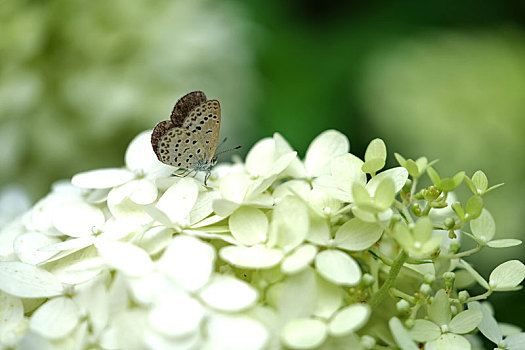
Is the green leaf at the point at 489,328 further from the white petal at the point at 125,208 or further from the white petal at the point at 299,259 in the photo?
the white petal at the point at 125,208

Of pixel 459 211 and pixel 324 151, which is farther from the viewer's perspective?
pixel 324 151

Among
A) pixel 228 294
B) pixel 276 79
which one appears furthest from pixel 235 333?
pixel 276 79

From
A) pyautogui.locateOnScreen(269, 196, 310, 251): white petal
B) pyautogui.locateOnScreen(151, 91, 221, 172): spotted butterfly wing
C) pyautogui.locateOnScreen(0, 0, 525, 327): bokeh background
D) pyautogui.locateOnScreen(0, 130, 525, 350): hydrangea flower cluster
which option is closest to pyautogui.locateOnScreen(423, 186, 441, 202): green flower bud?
pyautogui.locateOnScreen(0, 130, 525, 350): hydrangea flower cluster

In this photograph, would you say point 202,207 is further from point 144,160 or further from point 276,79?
point 276,79

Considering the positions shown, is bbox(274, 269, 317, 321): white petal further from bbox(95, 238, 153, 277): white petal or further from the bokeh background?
the bokeh background

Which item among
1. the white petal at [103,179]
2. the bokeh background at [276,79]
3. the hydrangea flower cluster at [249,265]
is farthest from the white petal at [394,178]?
the bokeh background at [276,79]

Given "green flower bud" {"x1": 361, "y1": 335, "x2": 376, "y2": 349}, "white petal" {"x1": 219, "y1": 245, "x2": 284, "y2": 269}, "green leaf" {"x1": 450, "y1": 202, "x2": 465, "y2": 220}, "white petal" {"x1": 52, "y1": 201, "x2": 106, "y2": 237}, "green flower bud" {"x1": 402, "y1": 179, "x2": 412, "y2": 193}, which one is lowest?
"green flower bud" {"x1": 361, "y1": 335, "x2": 376, "y2": 349}
